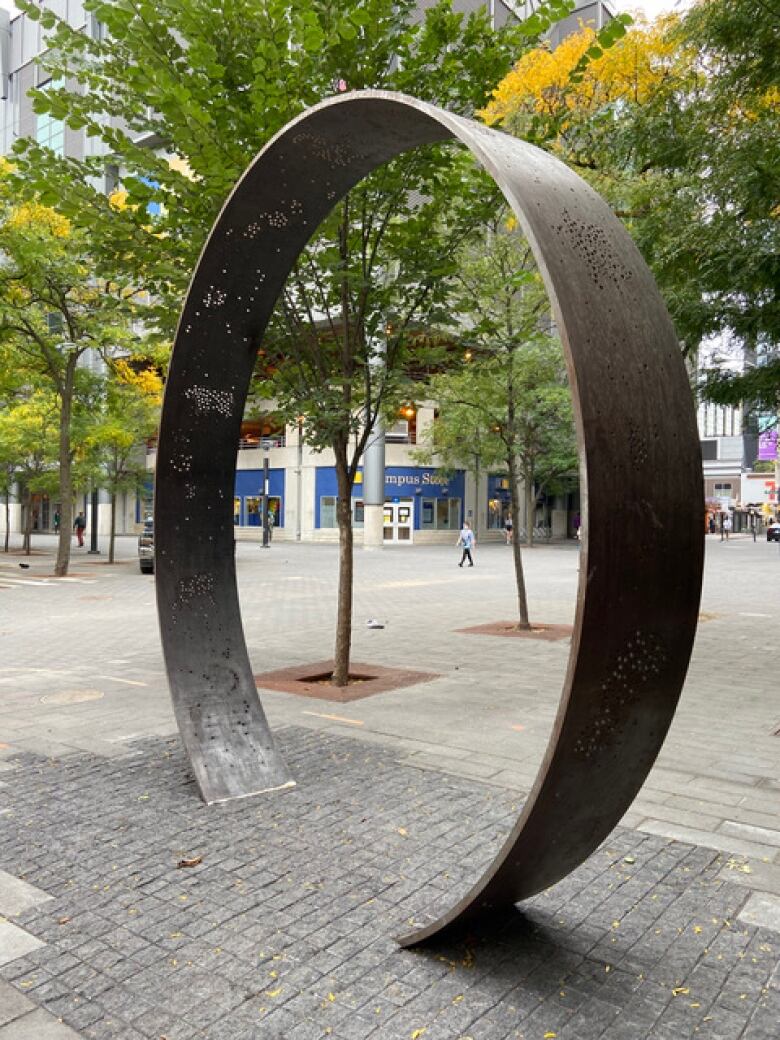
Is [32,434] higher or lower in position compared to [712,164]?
lower

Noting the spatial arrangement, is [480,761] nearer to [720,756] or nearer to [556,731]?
[720,756]

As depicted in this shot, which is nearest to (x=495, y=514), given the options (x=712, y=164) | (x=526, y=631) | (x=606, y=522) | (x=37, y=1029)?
(x=526, y=631)

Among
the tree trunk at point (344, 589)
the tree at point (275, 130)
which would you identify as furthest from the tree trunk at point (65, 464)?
the tree trunk at point (344, 589)

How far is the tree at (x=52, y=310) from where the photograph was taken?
18.1 meters

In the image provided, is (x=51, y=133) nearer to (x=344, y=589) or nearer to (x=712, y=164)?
(x=712, y=164)

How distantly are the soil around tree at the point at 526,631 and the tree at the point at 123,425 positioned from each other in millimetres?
15117

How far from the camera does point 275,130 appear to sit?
7.24 metres

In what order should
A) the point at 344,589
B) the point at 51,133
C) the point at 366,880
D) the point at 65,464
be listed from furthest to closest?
the point at 51,133, the point at 65,464, the point at 344,589, the point at 366,880

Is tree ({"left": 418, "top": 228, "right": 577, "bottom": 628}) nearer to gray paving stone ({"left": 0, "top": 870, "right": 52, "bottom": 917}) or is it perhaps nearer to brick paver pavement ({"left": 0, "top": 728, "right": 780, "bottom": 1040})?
brick paver pavement ({"left": 0, "top": 728, "right": 780, "bottom": 1040})

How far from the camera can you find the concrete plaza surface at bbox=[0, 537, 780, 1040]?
2.91 metres

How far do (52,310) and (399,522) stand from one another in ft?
82.4

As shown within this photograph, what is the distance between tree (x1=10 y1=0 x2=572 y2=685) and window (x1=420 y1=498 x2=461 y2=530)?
37.2 m

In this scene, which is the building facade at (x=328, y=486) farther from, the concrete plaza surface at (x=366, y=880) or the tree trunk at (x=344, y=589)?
the concrete plaza surface at (x=366, y=880)

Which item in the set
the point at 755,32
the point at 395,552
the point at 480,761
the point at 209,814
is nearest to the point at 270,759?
the point at 209,814
